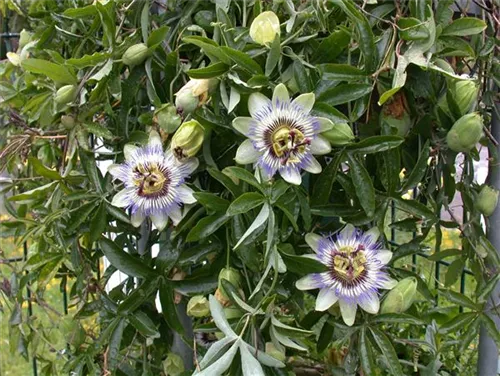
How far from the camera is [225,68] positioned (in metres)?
0.65

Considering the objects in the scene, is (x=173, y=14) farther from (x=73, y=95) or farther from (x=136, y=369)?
(x=136, y=369)

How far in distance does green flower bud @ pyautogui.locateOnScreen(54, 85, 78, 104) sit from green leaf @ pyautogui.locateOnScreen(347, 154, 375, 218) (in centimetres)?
34

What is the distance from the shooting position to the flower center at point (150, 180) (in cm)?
69

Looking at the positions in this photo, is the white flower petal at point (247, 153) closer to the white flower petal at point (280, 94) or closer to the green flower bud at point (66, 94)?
the white flower petal at point (280, 94)

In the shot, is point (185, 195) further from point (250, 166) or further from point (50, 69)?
point (50, 69)

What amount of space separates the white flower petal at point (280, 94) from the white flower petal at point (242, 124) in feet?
0.11

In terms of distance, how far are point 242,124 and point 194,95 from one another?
7 cm

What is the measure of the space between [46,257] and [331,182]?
45 cm

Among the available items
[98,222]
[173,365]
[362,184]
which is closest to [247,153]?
[362,184]

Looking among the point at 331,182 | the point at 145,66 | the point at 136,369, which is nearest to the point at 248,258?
the point at 331,182

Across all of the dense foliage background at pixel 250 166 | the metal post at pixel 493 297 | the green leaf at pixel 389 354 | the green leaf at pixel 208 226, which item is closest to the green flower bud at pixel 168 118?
the dense foliage background at pixel 250 166

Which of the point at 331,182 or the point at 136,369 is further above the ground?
the point at 331,182

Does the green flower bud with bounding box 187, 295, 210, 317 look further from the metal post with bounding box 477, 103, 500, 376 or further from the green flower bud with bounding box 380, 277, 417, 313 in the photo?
the metal post with bounding box 477, 103, 500, 376

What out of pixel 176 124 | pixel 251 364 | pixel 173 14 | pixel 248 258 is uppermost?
pixel 173 14
